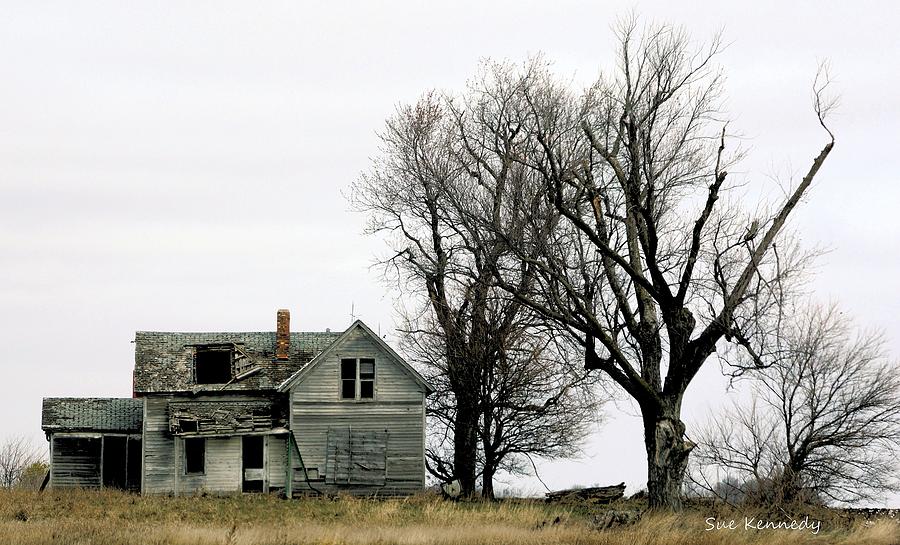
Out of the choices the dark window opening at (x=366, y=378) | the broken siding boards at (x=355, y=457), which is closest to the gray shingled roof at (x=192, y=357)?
the dark window opening at (x=366, y=378)

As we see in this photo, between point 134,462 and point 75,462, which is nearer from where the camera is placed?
point 75,462

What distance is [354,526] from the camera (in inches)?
1046

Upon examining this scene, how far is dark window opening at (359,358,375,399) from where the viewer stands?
40688 mm

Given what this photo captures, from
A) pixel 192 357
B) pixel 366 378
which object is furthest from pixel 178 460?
pixel 366 378

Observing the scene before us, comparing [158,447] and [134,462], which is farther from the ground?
[158,447]

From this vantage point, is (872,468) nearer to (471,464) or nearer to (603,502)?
(603,502)

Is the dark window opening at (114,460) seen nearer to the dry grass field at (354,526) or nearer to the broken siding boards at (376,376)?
the broken siding boards at (376,376)

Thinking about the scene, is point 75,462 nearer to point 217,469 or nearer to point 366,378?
point 217,469

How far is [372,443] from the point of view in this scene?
40625 mm

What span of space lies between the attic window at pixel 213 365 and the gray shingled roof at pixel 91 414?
448 centimetres

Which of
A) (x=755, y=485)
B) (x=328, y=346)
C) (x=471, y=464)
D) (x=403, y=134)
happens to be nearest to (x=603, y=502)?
(x=471, y=464)

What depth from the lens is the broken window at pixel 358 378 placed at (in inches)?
1601

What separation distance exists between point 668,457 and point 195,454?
1828 centimetres

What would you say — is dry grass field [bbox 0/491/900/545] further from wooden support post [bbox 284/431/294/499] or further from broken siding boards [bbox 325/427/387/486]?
broken siding boards [bbox 325/427/387/486]
